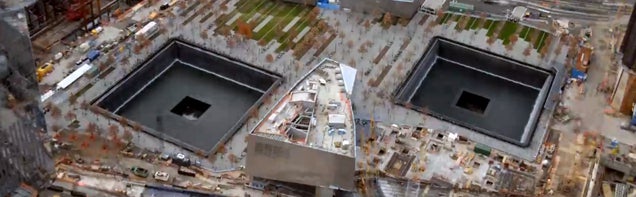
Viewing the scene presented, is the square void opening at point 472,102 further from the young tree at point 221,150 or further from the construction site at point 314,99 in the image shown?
the young tree at point 221,150

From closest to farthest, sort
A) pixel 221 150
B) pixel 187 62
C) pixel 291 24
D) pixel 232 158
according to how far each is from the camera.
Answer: pixel 232 158 < pixel 221 150 < pixel 187 62 < pixel 291 24

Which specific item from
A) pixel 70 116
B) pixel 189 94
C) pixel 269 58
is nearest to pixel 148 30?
pixel 189 94

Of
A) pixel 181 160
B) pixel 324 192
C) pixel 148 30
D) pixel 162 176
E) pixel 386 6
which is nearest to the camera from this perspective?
pixel 324 192

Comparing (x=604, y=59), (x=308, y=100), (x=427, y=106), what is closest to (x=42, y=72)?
(x=308, y=100)

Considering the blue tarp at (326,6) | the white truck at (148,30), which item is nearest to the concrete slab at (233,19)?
the white truck at (148,30)

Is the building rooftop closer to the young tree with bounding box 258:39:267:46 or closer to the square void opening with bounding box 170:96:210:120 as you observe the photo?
the square void opening with bounding box 170:96:210:120

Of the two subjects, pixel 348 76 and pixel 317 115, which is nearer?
pixel 317 115

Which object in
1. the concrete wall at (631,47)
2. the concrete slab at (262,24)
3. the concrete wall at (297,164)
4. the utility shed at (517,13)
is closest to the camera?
A: the concrete wall at (297,164)

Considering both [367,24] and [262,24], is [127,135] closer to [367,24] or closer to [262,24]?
[262,24]
